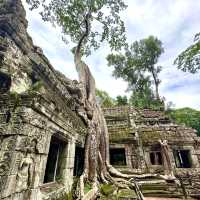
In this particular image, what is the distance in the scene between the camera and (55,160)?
4.79 m

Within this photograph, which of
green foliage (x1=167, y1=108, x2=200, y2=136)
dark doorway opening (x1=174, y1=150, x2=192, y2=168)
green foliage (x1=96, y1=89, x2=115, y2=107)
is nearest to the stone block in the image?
dark doorway opening (x1=174, y1=150, x2=192, y2=168)

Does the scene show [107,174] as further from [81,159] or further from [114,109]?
[114,109]

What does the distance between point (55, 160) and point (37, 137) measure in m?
1.93

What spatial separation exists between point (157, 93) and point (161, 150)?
12815mm

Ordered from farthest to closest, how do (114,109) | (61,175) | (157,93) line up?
(157,93) < (114,109) < (61,175)

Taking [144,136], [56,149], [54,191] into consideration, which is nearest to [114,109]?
[144,136]

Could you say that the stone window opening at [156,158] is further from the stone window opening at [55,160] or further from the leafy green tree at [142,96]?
the leafy green tree at [142,96]

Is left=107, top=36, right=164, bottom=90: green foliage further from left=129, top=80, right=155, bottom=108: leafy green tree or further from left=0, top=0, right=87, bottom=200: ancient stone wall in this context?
left=0, top=0, right=87, bottom=200: ancient stone wall

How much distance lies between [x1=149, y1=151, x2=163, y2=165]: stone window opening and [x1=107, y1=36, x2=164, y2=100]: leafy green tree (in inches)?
482

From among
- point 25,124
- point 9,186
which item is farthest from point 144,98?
point 9,186

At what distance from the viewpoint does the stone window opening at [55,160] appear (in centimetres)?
446

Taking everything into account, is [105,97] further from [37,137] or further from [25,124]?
[25,124]

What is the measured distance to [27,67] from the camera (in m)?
4.97

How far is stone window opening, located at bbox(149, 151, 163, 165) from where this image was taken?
1041cm
